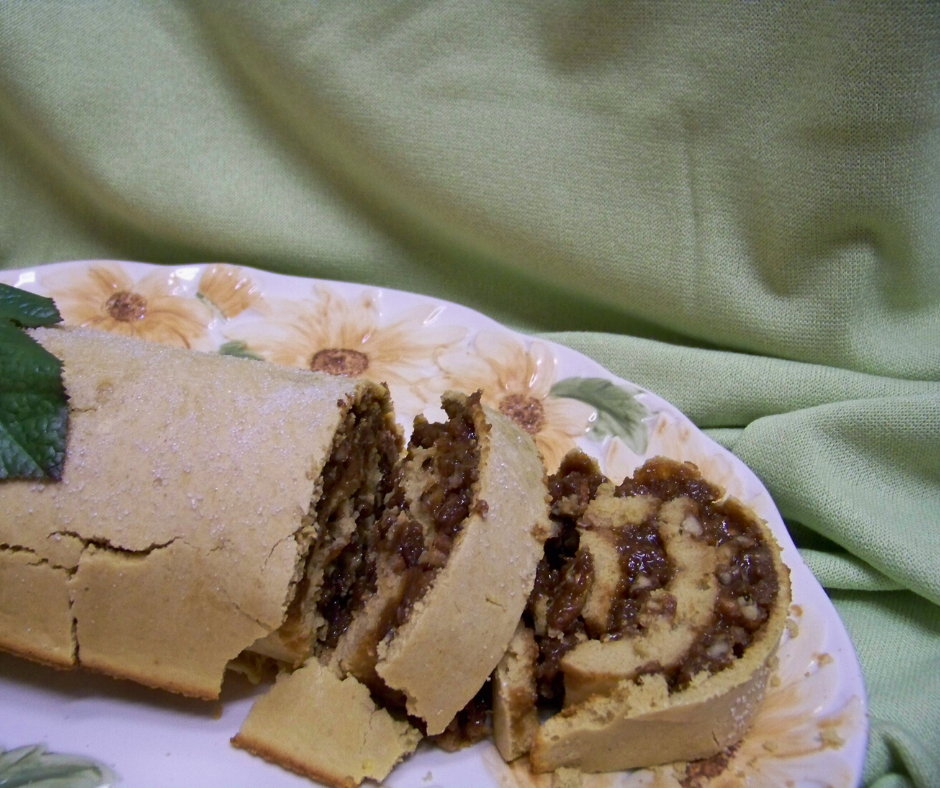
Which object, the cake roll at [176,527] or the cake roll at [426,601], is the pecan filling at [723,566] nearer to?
the cake roll at [426,601]

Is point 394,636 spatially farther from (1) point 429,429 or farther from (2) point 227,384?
(2) point 227,384

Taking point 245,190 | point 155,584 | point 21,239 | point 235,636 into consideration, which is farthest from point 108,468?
point 21,239

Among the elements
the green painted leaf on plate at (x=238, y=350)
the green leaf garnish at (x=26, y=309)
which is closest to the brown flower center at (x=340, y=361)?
the green painted leaf on plate at (x=238, y=350)

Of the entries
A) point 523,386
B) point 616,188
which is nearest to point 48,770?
point 523,386

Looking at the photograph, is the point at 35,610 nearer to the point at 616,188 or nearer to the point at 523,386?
the point at 523,386

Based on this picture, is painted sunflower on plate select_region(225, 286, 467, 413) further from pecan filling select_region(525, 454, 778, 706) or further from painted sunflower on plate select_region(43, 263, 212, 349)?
pecan filling select_region(525, 454, 778, 706)
